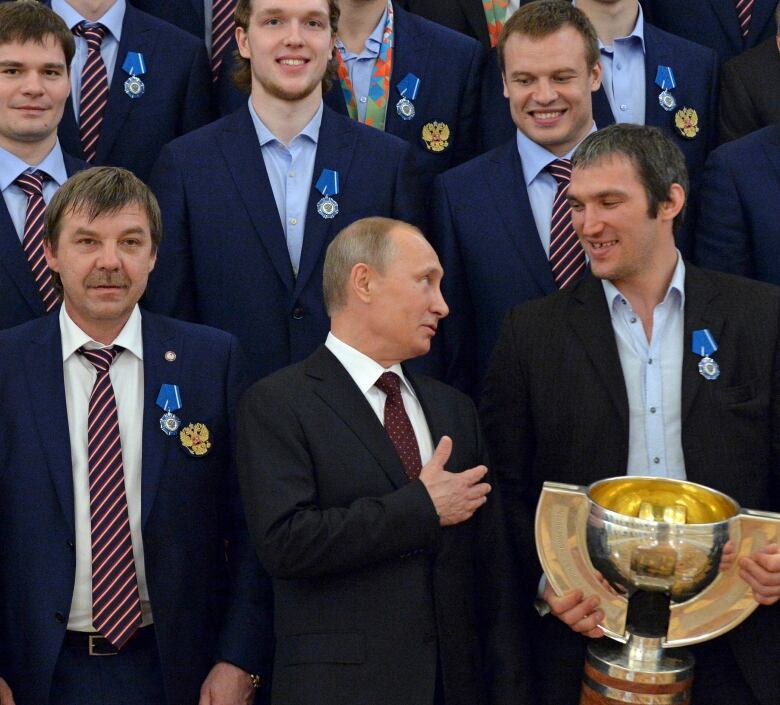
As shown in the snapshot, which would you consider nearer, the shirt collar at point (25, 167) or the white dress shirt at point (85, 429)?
the white dress shirt at point (85, 429)

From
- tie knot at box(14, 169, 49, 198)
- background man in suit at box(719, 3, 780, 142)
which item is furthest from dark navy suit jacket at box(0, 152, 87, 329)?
background man in suit at box(719, 3, 780, 142)

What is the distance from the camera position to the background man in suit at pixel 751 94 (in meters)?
5.29

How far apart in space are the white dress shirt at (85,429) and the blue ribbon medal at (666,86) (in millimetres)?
2144

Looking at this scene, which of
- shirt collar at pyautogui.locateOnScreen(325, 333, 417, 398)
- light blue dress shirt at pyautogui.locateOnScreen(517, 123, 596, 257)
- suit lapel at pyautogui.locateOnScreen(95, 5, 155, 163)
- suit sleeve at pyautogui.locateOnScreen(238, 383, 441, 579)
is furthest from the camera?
suit lapel at pyautogui.locateOnScreen(95, 5, 155, 163)

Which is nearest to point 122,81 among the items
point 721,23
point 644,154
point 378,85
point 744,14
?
point 378,85

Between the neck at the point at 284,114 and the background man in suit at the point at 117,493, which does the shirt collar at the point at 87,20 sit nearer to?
the neck at the point at 284,114

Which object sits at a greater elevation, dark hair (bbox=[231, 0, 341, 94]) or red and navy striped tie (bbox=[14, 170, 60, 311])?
dark hair (bbox=[231, 0, 341, 94])

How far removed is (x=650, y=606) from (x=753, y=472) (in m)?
0.69

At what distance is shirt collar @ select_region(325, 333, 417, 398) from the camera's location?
3861mm

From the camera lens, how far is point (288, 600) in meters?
3.73

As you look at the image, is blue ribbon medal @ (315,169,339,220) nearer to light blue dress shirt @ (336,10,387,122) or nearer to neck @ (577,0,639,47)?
light blue dress shirt @ (336,10,387,122)

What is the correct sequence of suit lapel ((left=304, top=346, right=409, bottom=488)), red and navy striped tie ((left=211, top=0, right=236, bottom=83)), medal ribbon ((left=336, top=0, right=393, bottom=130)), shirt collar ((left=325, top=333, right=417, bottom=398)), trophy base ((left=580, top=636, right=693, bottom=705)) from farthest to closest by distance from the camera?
red and navy striped tie ((left=211, top=0, right=236, bottom=83)) < medal ribbon ((left=336, top=0, right=393, bottom=130)) < shirt collar ((left=325, top=333, right=417, bottom=398)) < suit lapel ((left=304, top=346, right=409, bottom=488)) < trophy base ((left=580, top=636, right=693, bottom=705))

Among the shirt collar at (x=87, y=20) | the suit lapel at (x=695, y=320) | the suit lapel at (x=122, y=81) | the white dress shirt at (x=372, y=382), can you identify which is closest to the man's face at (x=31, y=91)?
the suit lapel at (x=122, y=81)

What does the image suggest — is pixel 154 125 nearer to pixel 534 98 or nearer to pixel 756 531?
pixel 534 98
